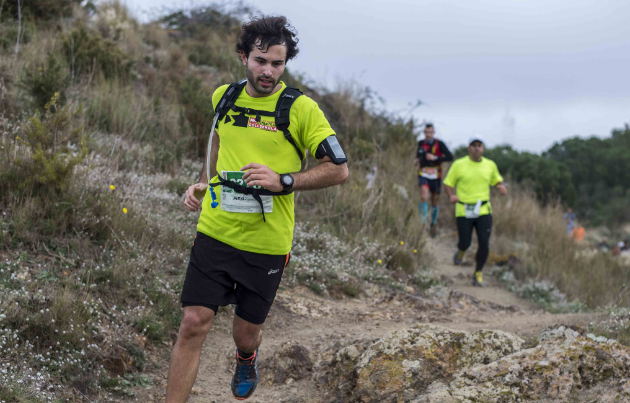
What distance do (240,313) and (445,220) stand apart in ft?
34.5

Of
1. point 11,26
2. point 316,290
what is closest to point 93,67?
point 11,26

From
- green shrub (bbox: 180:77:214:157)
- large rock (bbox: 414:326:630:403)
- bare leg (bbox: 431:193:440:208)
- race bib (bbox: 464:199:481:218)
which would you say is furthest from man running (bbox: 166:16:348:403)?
bare leg (bbox: 431:193:440:208)

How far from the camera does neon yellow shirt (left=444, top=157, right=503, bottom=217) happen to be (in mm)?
8258

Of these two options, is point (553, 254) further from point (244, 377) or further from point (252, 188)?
point (252, 188)

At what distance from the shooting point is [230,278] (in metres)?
3.07

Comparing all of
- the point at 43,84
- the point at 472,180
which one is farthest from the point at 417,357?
the point at 43,84

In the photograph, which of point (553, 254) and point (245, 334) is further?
point (553, 254)

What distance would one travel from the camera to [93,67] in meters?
9.15

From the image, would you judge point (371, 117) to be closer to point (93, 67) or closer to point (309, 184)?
point (93, 67)

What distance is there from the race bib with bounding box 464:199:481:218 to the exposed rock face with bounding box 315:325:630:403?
4.27 metres

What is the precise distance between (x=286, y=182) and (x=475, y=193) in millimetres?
5898

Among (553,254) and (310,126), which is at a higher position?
(310,126)

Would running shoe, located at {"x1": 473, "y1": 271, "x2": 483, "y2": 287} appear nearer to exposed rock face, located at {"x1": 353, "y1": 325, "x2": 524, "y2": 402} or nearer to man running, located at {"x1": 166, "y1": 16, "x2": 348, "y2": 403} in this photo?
exposed rock face, located at {"x1": 353, "y1": 325, "x2": 524, "y2": 402}

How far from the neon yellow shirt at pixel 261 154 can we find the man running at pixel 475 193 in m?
5.65
